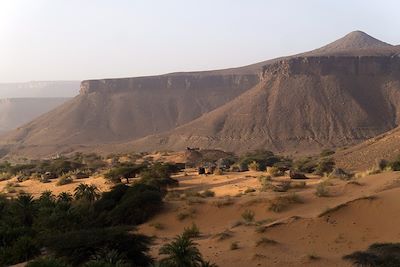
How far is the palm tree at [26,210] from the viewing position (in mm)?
22722

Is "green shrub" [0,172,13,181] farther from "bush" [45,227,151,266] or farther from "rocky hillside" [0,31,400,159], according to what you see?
"rocky hillside" [0,31,400,159]

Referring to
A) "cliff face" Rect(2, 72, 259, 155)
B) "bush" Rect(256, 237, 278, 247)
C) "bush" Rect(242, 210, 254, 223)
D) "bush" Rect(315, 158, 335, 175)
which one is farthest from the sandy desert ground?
"cliff face" Rect(2, 72, 259, 155)

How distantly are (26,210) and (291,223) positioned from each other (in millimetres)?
12352

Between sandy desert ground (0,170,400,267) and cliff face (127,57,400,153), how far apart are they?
52699mm

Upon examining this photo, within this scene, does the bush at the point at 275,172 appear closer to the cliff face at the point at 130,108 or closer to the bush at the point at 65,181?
the bush at the point at 65,181

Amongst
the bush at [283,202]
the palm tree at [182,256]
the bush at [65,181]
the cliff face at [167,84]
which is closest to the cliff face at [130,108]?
the cliff face at [167,84]

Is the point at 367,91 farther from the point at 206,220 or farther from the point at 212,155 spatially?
the point at 206,220

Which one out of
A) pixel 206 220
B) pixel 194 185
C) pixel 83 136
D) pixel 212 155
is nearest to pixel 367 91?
pixel 212 155

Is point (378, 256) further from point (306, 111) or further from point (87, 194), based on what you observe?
point (306, 111)

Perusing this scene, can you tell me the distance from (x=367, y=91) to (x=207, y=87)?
49.8 meters

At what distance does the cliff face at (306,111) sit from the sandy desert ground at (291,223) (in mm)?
52699

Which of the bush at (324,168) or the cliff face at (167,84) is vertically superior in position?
the cliff face at (167,84)

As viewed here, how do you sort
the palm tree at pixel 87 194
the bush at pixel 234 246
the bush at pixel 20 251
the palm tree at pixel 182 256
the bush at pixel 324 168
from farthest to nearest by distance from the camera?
the bush at pixel 324 168 < the palm tree at pixel 87 194 < the bush at pixel 20 251 < the bush at pixel 234 246 < the palm tree at pixel 182 256

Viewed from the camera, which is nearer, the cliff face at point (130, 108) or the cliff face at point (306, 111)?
the cliff face at point (306, 111)
